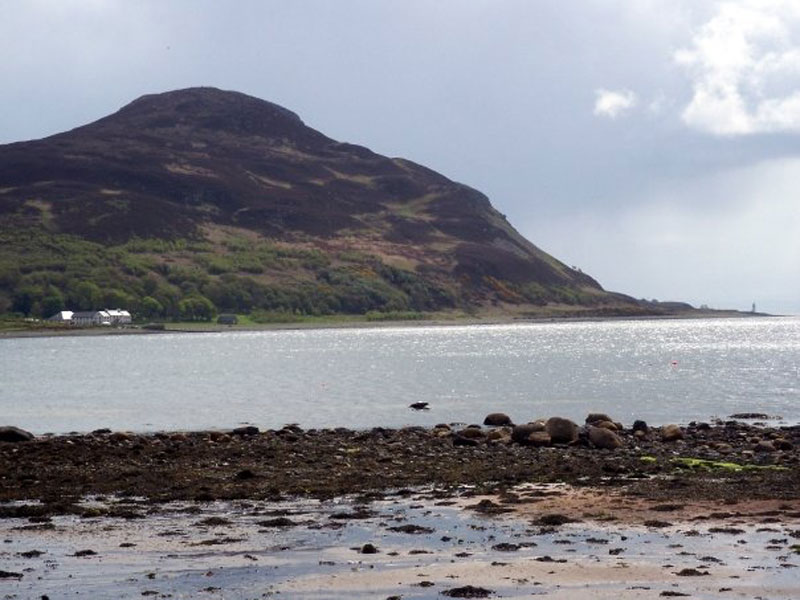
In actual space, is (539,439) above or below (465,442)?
above

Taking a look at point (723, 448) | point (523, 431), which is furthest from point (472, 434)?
point (723, 448)

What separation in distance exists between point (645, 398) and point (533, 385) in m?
14.5

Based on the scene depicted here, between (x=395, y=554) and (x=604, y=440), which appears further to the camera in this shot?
(x=604, y=440)

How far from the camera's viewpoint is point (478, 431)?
44688mm

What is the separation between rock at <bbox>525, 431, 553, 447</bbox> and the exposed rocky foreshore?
4 cm

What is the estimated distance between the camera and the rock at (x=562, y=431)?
4088 centimetres

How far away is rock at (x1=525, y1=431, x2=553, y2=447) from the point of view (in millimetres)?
40125

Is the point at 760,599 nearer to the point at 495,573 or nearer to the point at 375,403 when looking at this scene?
the point at 495,573

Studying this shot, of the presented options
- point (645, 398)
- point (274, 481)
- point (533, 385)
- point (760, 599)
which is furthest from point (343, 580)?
point (533, 385)

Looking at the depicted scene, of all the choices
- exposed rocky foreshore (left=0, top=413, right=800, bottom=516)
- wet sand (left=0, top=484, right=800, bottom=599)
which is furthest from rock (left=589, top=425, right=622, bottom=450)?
wet sand (left=0, top=484, right=800, bottom=599)

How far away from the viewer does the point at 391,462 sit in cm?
3556

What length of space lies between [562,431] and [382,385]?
46.7 m

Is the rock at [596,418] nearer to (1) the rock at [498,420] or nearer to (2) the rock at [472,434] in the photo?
(1) the rock at [498,420]

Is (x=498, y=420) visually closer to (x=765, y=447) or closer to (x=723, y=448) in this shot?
(x=723, y=448)
